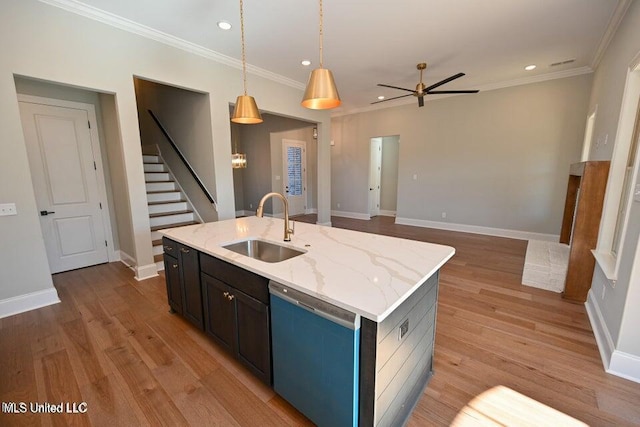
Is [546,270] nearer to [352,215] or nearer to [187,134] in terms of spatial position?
[352,215]

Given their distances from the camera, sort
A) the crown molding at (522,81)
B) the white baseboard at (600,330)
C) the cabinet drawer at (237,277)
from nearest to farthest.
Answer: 1. the cabinet drawer at (237,277)
2. the white baseboard at (600,330)
3. the crown molding at (522,81)

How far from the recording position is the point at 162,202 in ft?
15.3

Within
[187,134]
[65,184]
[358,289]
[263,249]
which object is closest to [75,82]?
[65,184]

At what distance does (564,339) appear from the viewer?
224 cm

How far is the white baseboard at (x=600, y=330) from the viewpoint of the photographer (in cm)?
194

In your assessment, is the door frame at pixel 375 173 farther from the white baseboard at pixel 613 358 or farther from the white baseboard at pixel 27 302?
the white baseboard at pixel 27 302

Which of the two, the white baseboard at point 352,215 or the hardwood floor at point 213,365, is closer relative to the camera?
the hardwood floor at point 213,365

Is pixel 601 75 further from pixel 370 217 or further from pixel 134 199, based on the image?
pixel 134 199

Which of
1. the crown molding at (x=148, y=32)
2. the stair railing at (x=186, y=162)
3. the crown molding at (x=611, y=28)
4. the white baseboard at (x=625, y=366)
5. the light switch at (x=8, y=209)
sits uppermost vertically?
the crown molding at (x=148, y=32)

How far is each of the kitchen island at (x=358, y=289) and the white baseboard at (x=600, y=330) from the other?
136 centimetres

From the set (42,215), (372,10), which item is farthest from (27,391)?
(372,10)

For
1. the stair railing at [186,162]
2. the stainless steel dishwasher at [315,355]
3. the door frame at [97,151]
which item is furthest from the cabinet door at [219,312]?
the door frame at [97,151]

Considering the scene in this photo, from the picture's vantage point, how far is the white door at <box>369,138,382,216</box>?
24.2ft

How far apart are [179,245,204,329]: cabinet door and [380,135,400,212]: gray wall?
672 centimetres
